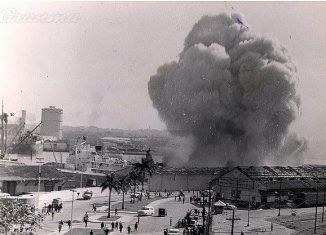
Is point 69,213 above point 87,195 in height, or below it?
below

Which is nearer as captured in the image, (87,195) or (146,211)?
(146,211)

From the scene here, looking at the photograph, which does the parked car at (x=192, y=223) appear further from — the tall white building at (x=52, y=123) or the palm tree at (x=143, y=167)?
the tall white building at (x=52, y=123)

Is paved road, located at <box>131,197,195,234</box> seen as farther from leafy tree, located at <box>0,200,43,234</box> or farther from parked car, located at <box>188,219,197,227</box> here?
leafy tree, located at <box>0,200,43,234</box>

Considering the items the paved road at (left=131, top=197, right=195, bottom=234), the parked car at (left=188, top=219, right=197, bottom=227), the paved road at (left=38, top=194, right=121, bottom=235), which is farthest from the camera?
the parked car at (left=188, top=219, right=197, bottom=227)

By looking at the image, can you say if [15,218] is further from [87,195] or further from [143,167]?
[143,167]

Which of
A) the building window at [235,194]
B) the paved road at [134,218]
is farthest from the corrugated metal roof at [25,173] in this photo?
the building window at [235,194]

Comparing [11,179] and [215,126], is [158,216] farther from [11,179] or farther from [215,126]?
[215,126]

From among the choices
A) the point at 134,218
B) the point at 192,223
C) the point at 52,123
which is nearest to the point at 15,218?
the point at 134,218

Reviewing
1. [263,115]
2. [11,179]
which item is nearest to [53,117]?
[263,115]

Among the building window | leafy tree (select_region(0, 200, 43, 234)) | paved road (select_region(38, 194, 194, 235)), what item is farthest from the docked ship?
leafy tree (select_region(0, 200, 43, 234))
